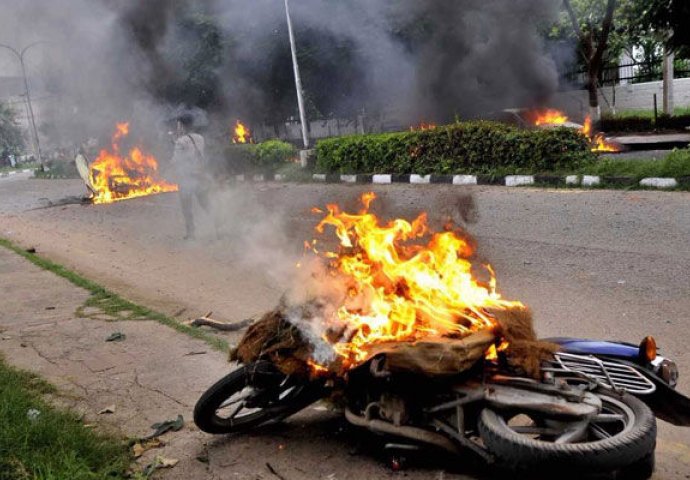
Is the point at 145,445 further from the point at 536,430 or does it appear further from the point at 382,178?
the point at 382,178

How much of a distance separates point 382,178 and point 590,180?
15.4ft

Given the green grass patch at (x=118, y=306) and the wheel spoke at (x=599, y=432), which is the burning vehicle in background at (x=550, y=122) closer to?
the green grass patch at (x=118, y=306)

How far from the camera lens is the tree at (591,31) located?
1608cm

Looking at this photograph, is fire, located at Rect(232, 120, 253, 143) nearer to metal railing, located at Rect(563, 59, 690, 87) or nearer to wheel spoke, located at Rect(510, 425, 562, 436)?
metal railing, located at Rect(563, 59, 690, 87)

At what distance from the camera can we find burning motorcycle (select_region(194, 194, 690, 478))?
2402 millimetres

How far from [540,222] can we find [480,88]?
1519cm

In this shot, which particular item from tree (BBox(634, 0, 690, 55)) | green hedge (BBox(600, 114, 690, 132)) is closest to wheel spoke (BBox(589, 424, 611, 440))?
tree (BBox(634, 0, 690, 55))

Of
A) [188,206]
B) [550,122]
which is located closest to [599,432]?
[188,206]

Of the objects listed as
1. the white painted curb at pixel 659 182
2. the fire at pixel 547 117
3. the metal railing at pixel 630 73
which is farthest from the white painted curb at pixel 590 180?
the metal railing at pixel 630 73

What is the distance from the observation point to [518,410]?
2459mm

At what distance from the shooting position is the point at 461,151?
12344 mm

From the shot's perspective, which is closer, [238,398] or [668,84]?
[238,398]

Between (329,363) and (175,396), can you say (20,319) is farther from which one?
(329,363)

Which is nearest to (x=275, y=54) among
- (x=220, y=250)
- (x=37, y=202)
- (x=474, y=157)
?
(x=37, y=202)
